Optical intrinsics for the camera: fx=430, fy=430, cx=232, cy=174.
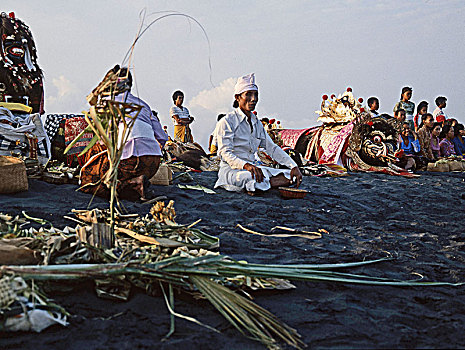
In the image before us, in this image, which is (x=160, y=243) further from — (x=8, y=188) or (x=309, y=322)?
(x=8, y=188)

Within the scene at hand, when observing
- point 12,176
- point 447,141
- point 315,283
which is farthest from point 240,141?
point 447,141

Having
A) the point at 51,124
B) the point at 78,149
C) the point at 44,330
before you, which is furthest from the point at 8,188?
the point at 44,330

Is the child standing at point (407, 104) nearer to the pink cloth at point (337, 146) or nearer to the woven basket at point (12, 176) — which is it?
the pink cloth at point (337, 146)

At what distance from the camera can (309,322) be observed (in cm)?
153

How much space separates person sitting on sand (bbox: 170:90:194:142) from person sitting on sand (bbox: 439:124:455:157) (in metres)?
6.49

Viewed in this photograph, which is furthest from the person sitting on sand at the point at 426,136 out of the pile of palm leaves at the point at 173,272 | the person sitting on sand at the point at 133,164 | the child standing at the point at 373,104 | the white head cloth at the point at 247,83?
the pile of palm leaves at the point at 173,272

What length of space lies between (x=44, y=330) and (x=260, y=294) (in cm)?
80

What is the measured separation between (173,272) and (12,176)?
9.71 feet

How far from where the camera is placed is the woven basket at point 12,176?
12.7 feet

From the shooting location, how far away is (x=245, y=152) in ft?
16.7

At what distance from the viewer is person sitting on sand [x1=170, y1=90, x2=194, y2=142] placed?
10523mm

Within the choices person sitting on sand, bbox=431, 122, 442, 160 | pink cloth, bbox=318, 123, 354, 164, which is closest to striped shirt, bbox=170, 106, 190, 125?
pink cloth, bbox=318, 123, 354, 164

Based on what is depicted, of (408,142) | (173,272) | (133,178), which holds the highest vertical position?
(408,142)

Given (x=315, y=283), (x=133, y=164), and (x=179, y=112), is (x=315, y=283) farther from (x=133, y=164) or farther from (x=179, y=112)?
(x=179, y=112)
